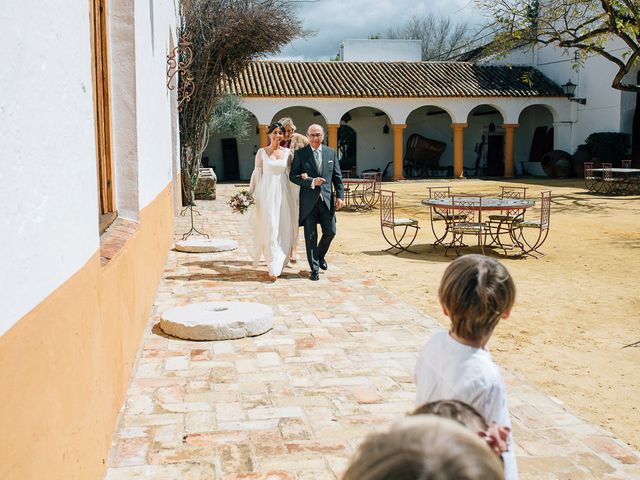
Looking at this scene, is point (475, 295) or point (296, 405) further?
point (296, 405)

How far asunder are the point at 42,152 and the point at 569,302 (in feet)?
20.0

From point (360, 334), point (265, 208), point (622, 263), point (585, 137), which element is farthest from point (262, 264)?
point (585, 137)

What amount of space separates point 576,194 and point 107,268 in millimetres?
18971

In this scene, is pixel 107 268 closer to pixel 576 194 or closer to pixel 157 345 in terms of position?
pixel 157 345

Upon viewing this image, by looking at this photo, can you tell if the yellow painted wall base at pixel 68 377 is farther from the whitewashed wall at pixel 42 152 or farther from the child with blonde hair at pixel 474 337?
the child with blonde hair at pixel 474 337

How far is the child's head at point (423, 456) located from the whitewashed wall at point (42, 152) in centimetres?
113

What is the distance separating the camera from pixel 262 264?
28.3ft

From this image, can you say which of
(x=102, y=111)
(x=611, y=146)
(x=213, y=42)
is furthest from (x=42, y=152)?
(x=611, y=146)

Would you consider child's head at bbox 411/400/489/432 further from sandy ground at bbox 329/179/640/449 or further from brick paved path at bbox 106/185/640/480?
sandy ground at bbox 329/179/640/449

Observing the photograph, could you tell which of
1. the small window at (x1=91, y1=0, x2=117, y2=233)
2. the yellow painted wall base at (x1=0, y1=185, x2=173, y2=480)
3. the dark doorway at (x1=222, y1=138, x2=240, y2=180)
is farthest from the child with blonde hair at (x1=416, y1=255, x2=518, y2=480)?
the dark doorway at (x1=222, y1=138, x2=240, y2=180)

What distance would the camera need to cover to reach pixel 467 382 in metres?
1.88

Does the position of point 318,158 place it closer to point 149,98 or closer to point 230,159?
point 149,98

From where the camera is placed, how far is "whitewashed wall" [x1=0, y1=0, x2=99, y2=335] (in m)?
1.79

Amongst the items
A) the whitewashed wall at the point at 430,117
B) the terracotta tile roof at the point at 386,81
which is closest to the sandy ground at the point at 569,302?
the whitewashed wall at the point at 430,117
